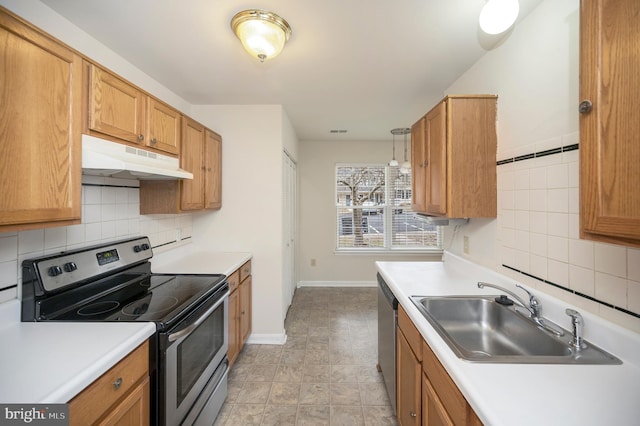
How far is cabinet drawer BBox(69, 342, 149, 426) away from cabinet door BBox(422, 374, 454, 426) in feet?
3.95

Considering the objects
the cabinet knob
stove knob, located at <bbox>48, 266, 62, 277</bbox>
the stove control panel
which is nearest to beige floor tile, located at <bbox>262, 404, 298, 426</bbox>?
the stove control panel

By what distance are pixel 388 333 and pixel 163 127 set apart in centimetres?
213

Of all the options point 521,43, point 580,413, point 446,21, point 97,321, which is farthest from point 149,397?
point 521,43

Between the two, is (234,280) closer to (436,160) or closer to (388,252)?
(436,160)

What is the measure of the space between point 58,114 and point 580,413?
6.69ft

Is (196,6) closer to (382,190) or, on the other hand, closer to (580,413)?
(580,413)

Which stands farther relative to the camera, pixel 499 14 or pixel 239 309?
pixel 239 309

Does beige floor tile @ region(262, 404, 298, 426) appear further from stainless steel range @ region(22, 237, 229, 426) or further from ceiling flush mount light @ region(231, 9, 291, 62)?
ceiling flush mount light @ region(231, 9, 291, 62)

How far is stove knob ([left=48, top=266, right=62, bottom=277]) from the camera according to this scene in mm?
1349

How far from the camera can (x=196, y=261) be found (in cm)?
253

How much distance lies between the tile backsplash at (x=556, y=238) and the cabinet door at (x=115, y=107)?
7.38 feet

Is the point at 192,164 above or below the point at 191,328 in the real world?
above

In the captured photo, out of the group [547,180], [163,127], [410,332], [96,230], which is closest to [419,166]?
[547,180]

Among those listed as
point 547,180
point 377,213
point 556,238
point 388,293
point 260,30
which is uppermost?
point 260,30
